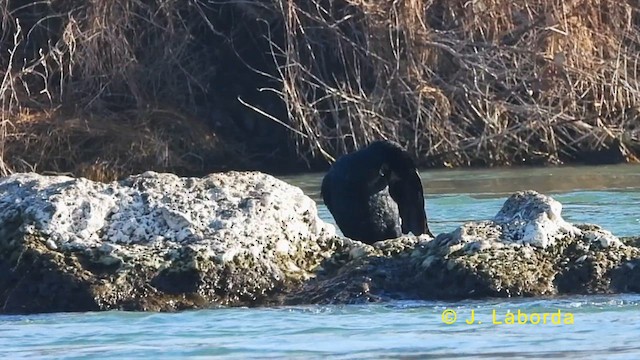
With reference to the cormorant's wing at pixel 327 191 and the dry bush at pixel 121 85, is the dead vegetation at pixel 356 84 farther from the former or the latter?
the cormorant's wing at pixel 327 191

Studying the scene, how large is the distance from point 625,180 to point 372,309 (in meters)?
8.24

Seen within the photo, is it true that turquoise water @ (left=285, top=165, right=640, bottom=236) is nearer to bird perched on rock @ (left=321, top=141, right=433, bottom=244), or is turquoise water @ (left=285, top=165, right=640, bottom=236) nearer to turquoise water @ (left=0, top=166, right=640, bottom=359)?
bird perched on rock @ (left=321, top=141, right=433, bottom=244)

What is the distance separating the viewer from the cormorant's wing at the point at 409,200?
837cm

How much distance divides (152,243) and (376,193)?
187cm

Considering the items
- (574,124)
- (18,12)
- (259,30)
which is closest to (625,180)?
(574,124)

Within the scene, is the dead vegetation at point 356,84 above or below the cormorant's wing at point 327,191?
above

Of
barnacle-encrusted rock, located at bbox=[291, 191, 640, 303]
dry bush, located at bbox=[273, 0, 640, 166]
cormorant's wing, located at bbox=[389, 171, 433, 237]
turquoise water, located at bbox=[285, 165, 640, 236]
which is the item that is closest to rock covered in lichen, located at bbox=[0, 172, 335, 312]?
barnacle-encrusted rock, located at bbox=[291, 191, 640, 303]

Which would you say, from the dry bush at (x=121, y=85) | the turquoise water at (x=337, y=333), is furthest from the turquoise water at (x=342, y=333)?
the dry bush at (x=121, y=85)

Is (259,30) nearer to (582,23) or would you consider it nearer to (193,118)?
(193,118)

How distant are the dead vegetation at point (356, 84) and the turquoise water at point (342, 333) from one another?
31.0ft

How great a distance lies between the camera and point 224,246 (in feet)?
22.6

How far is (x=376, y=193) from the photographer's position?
8.44 metres

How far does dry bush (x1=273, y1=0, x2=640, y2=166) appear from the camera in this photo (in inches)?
646

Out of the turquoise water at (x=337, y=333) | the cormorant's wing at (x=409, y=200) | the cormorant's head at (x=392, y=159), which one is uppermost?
the cormorant's head at (x=392, y=159)
